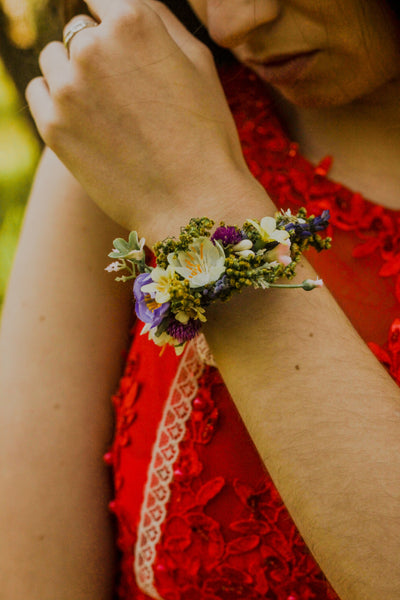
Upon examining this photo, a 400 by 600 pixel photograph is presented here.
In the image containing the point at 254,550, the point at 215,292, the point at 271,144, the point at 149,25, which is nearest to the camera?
A: the point at 215,292

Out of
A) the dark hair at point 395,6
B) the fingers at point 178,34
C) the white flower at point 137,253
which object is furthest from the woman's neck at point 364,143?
the white flower at point 137,253

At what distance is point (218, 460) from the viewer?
0.92 m

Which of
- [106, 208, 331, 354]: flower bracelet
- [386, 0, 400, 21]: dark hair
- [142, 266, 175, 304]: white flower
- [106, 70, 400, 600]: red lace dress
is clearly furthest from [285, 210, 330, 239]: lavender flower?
[386, 0, 400, 21]: dark hair

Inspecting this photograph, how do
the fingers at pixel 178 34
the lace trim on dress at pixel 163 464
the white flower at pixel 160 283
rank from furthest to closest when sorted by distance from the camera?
the lace trim on dress at pixel 163 464 < the fingers at pixel 178 34 < the white flower at pixel 160 283

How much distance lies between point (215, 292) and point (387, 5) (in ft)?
1.89

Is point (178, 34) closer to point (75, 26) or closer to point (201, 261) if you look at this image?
point (75, 26)

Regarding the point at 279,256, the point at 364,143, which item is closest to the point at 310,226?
the point at 279,256

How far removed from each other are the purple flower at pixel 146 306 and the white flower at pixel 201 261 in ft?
0.11

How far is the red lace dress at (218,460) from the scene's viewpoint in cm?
87

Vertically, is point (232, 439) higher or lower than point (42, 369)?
lower

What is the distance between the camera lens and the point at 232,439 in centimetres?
92

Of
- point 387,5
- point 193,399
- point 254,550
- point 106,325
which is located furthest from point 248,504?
point 387,5

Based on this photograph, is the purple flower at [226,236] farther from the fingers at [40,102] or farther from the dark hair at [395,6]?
the dark hair at [395,6]

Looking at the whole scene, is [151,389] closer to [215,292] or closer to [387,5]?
[215,292]
